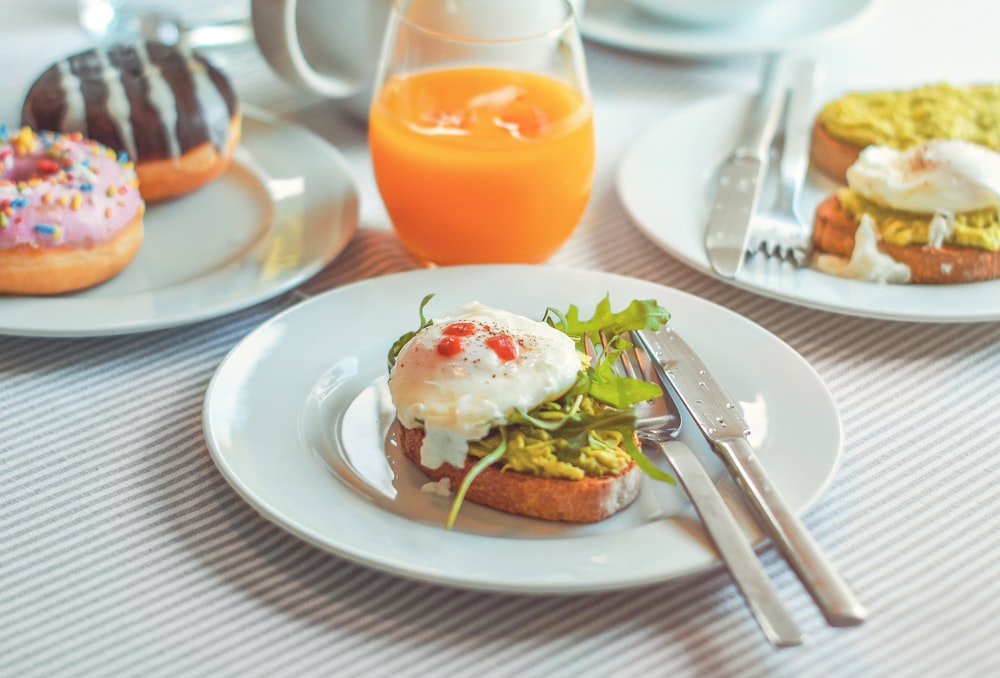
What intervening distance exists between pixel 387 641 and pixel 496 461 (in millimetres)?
234

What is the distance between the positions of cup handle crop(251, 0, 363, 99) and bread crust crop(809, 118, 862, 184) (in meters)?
0.97

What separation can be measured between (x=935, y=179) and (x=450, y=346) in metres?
0.91

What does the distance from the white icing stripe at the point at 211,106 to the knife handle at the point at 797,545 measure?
1129mm

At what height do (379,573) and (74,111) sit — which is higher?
(74,111)

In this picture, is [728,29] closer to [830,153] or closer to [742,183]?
[830,153]

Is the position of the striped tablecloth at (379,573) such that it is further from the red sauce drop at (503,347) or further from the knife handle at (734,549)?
the red sauce drop at (503,347)

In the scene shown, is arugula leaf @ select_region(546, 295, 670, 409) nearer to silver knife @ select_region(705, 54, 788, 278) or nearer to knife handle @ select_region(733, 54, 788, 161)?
silver knife @ select_region(705, 54, 788, 278)

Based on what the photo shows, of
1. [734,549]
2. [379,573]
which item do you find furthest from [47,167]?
[734,549]

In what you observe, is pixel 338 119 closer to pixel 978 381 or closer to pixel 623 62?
pixel 623 62

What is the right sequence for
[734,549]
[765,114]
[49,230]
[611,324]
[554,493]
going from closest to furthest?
[734,549] → [554,493] → [611,324] → [49,230] → [765,114]

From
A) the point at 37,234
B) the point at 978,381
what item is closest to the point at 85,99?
the point at 37,234

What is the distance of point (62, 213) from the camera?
1.49 metres

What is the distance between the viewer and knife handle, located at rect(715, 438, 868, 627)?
0.94 meters

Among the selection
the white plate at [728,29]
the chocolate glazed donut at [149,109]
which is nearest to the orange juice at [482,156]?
the chocolate glazed donut at [149,109]
